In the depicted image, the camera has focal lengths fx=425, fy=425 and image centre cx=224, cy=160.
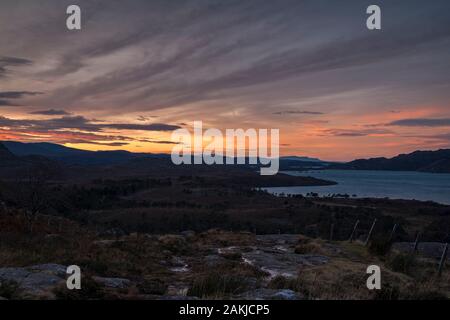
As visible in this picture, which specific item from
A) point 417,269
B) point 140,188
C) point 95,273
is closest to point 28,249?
point 95,273

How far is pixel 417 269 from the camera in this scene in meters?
16.9

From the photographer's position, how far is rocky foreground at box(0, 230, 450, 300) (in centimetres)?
867

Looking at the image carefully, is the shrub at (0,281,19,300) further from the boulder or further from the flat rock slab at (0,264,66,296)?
the boulder

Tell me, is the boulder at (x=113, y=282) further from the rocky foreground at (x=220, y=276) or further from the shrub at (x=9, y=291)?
the shrub at (x=9, y=291)

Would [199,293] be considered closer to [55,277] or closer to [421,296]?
[55,277]

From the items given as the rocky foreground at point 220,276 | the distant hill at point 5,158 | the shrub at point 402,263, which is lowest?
the shrub at point 402,263

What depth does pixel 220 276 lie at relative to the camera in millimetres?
9859

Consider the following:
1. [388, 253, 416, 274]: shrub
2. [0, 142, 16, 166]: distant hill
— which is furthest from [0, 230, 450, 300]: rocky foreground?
[0, 142, 16, 166]: distant hill

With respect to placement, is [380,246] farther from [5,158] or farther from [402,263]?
[5,158]

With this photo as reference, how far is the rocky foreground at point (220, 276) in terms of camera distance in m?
8.67

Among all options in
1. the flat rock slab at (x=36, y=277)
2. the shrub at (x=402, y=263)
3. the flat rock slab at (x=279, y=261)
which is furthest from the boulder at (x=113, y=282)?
the shrub at (x=402, y=263)
